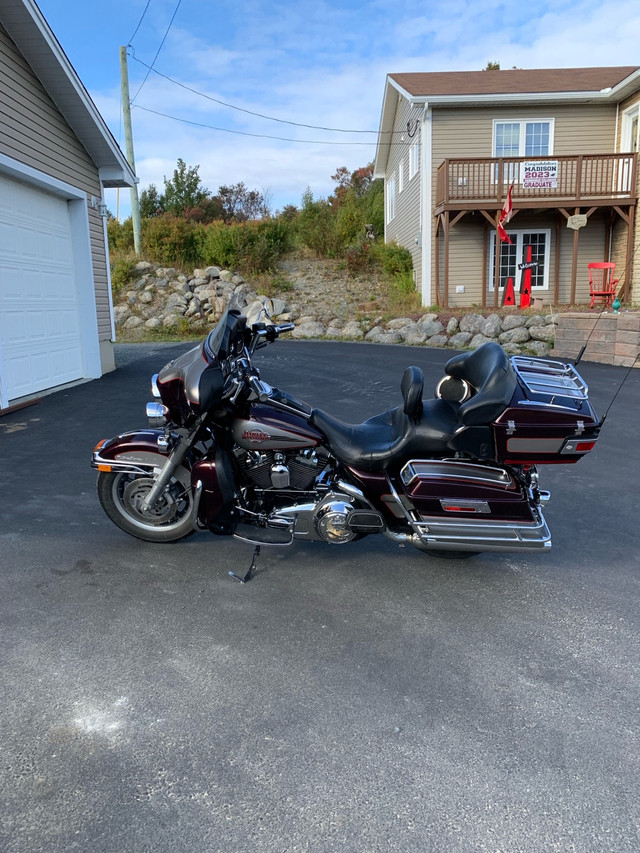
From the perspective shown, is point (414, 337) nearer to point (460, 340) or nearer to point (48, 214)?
point (460, 340)

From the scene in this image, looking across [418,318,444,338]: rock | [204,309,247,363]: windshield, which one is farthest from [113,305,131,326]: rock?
[204,309,247,363]: windshield

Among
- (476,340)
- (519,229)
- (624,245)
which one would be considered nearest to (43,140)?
(476,340)

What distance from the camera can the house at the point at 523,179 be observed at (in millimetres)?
16953

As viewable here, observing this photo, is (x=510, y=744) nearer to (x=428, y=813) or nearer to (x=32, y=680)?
(x=428, y=813)

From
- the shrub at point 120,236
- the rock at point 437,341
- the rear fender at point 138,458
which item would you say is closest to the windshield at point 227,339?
the rear fender at point 138,458

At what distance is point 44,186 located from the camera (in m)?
9.45

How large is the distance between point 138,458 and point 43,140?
7627mm

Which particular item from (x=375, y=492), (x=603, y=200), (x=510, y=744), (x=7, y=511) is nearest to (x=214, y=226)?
(x=603, y=200)

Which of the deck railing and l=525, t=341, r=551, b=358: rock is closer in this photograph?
l=525, t=341, r=551, b=358: rock

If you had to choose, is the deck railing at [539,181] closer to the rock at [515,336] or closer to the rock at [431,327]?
the rock at [431,327]

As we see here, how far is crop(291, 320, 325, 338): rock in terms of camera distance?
16641mm

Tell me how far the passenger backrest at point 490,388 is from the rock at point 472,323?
11426 mm

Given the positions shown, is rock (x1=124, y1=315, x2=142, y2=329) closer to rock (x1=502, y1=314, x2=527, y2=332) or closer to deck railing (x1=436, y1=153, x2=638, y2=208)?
deck railing (x1=436, y1=153, x2=638, y2=208)

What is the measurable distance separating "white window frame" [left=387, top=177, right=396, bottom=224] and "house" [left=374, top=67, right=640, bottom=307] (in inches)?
155
